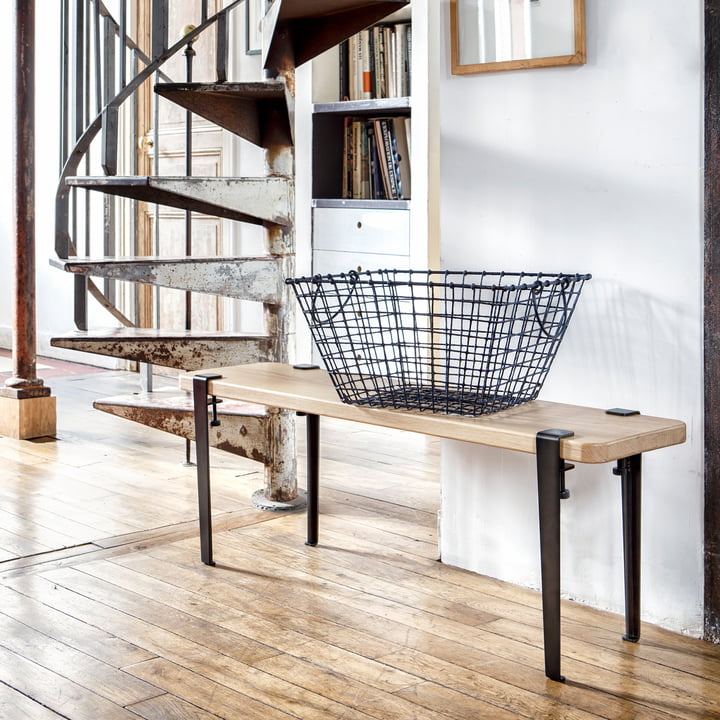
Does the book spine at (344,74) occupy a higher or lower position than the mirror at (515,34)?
higher

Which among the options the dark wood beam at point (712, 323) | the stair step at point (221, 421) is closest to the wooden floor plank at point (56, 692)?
the dark wood beam at point (712, 323)

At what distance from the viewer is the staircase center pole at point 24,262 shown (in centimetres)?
411

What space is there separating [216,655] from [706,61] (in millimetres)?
1477

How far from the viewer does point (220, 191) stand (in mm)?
3090

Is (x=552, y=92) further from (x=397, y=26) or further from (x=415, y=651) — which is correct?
(x=397, y=26)

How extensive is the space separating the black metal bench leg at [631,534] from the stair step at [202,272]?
1454 mm

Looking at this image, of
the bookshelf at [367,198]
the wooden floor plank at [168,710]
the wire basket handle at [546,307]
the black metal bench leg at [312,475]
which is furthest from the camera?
the bookshelf at [367,198]

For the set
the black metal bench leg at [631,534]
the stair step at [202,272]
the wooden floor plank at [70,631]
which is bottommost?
the wooden floor plank at [70,631]

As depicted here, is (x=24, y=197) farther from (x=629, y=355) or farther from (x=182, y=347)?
(x=629, y=355)

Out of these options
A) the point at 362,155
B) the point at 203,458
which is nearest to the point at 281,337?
the point at 203,458

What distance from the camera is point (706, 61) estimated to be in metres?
2.03

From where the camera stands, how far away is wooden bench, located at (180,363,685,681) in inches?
72.2

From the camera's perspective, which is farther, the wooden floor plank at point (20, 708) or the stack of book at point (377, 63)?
the stack of book at point (377, 63)

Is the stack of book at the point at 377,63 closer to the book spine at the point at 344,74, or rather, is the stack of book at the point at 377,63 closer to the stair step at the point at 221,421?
the book spine at the point at 344,74
